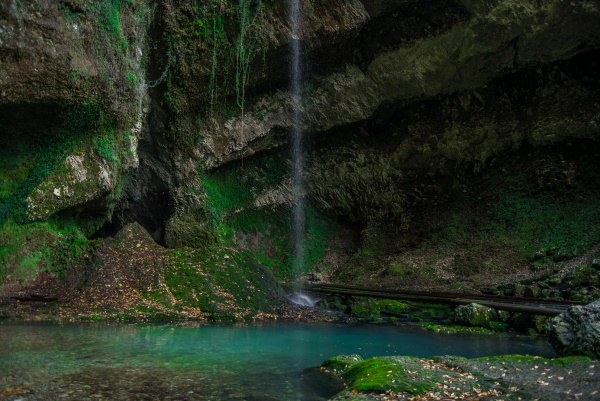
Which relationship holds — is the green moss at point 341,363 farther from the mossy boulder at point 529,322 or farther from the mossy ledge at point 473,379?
the mossy boulder at point 529,322

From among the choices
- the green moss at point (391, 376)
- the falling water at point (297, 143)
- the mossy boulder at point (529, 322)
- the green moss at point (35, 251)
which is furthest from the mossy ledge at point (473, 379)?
the falling water at point (297, 143)

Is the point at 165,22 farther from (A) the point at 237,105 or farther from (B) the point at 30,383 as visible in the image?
(B) the point at 30,383

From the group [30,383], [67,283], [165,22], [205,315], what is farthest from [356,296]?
[165,22]

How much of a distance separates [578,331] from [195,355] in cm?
471

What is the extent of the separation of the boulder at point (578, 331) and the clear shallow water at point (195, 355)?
81 cm

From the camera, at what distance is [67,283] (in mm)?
10109

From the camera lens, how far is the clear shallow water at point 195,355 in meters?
3.58

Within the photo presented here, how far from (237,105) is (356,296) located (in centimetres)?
919

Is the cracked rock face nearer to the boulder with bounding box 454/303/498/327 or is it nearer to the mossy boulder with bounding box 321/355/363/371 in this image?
the boulder with bounding box 454/303/498/327

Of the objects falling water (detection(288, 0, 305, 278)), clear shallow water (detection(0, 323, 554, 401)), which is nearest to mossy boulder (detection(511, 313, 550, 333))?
clear shallow water (detection(0, 323, 554, 401))

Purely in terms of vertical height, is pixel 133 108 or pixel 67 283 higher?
pixel 133 108

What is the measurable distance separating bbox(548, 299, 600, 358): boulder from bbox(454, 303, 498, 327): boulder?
3.53m

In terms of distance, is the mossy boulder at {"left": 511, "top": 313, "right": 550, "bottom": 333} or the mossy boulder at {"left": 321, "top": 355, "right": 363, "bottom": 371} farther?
the mossy boulder at {"left": 511, "top": 313, "right": 550, "bottom": 333}

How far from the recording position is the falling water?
15.1 meters
